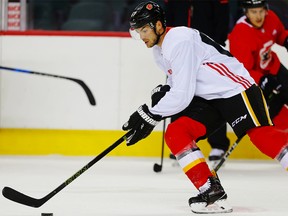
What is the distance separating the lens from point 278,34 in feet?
17.3

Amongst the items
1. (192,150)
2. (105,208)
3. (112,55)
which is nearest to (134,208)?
(105,208)

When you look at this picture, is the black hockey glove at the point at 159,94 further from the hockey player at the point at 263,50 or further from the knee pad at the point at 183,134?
the hockey player at the point at 263,50

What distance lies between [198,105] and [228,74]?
0.61ft

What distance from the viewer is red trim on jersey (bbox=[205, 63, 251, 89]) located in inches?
146

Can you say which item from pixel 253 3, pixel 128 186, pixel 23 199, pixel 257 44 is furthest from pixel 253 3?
pixel 23 199

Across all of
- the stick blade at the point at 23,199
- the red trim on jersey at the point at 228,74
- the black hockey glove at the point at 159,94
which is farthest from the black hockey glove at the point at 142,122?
the stick blade at the point at 23,199

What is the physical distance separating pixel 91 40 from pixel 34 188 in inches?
68.5

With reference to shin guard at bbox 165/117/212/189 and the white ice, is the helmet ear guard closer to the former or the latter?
the white ice

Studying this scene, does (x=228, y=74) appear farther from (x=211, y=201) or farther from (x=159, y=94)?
(x=211, y=201)

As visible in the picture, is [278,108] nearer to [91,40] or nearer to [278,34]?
[278,34]

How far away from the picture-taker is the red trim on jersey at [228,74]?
3701 millimetres

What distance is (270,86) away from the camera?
5129 millimetres

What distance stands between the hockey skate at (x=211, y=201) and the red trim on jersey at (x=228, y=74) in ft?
1.39

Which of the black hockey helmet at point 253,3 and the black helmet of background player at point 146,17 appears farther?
the black hockey helmet at point 253,3
